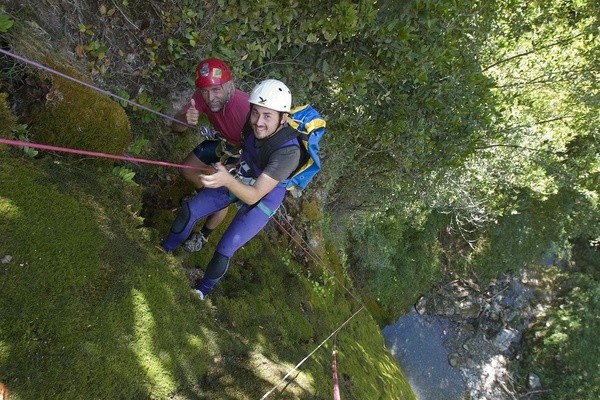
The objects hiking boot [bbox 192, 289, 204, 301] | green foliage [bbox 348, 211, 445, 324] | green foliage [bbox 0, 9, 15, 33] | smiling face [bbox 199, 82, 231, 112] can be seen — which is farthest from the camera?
green foliage [bbox 348, 211, 445, 324]

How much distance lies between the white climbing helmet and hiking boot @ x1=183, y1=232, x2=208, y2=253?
74.3 inches

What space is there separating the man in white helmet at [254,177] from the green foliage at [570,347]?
17.5m

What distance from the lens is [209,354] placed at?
3.92 metres

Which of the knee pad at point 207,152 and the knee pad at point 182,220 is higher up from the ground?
the knee pad at point 207,152

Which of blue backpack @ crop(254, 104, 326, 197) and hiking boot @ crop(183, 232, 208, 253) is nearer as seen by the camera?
blue backpack @ crop(254, 104, 326, 197)

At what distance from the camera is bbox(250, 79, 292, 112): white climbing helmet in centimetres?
368

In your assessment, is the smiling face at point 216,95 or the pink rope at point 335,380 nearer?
the smiling face at point 216,95

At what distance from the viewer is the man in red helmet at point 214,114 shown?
13.7 ft

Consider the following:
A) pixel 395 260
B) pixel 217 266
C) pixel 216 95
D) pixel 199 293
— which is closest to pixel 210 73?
pixel 216 95

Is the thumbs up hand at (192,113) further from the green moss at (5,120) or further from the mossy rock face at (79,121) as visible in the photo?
the green moss at (5,120)

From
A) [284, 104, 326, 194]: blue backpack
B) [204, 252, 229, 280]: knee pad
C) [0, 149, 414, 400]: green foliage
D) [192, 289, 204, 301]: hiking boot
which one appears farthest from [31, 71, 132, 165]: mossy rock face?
[284, 104, 326, 194]: blue backpack

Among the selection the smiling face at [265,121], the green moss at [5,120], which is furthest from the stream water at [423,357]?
the green moss at [5,120]

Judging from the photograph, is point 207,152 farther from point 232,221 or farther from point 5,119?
point 5,119

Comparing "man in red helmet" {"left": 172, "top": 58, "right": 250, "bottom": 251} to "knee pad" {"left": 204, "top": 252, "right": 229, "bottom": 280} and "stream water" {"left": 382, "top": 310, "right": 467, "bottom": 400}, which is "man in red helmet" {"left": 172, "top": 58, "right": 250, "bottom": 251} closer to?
"knee pad" {"left": 204, "top": 252, "right": 229, "bottom": 280}
